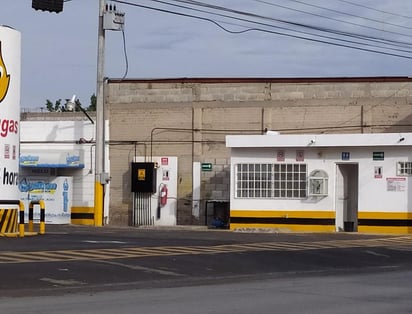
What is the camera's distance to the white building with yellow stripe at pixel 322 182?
32.6 metres

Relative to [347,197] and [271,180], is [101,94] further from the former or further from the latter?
[347,197]

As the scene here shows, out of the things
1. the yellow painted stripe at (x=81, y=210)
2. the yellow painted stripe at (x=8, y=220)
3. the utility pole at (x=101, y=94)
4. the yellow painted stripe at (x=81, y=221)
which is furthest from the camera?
the yellow painted stripe at (x=81, y=210)

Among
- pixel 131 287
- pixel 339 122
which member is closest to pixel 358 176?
pixel 339 122

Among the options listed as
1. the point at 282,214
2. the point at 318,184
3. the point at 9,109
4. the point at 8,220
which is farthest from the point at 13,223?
the point at 318,184

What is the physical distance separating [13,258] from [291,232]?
15736 millimetres

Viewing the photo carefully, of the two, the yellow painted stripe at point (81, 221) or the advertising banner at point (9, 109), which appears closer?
the advertising banner at point (9, 109)

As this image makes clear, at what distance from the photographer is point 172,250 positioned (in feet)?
71.1

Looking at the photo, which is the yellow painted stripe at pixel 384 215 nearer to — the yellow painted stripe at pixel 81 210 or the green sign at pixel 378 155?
the green sign at pixel 378 155

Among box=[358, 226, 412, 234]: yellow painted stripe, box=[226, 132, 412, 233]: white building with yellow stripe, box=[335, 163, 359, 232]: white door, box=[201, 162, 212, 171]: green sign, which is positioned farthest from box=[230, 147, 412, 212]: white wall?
box=[201, 162, 212, 171]: green sign

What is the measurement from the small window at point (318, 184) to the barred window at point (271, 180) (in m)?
0.37

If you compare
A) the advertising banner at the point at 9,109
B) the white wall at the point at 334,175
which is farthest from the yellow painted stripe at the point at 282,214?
the advertising banner at the point at 9,109

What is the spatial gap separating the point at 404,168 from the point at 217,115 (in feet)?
32.4

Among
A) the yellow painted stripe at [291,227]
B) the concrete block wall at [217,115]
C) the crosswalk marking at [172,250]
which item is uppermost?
the concrete block wall at [217,115]

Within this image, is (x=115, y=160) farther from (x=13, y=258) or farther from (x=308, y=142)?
(x=13, y=258)
